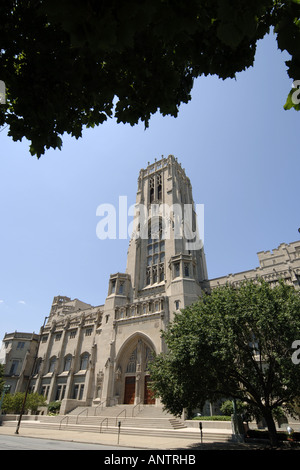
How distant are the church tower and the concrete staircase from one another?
8.25ft

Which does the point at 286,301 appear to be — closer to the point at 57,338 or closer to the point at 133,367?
the point at 133,367

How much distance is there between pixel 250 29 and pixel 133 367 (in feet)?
121

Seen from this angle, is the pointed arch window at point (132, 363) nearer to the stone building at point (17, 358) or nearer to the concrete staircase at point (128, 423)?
the concrete staircase at point (128, 423)

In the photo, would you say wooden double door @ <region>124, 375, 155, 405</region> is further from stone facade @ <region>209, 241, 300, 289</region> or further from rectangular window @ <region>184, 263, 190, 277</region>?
stone facade @ <region>209, 241, 300, 289</region>

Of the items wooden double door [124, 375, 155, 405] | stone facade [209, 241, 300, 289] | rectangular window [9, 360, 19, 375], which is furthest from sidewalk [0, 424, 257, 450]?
rectangular window [9, 360, 19, 375]

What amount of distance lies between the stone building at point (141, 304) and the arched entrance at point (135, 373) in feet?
0.34

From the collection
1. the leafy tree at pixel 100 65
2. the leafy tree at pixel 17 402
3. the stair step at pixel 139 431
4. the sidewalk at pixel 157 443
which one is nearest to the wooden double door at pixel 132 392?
the stair step at pixel 139 431

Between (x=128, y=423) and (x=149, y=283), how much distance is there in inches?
761

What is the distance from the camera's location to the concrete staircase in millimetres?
20594

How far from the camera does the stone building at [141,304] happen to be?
1326 inches

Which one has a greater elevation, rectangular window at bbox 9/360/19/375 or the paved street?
rectangular window at bbox 9/360/19/375

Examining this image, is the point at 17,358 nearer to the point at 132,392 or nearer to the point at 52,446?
the point at 132,392

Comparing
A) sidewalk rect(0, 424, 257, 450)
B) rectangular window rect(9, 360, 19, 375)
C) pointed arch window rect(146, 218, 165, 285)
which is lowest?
sidewalk rect(0, 424, 257, 450)

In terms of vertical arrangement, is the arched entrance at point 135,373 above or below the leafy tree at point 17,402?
above
